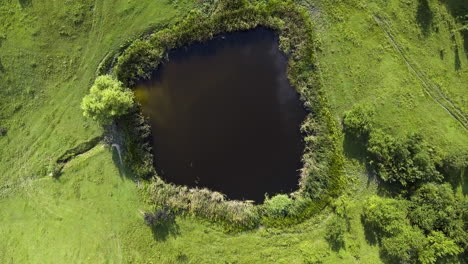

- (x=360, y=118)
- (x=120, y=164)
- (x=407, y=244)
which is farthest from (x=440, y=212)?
(x=120, y=164)

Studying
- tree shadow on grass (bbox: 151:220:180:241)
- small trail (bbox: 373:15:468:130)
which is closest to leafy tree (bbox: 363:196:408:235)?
small trail (bbox: 373:15:468:130)

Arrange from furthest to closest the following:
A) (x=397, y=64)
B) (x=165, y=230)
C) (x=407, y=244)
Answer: (x=165, y=230) → (x=397, y=64) → (x=407, y=244)

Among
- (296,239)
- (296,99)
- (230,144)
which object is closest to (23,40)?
(230,144)

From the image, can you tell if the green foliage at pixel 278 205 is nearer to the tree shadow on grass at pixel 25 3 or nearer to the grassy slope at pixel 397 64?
the grassy slope at pixel 397 64

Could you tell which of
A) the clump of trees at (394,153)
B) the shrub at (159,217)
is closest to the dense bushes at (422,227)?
the clump of trees at (394,153)

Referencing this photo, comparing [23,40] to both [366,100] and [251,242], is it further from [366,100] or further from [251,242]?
[366,100]

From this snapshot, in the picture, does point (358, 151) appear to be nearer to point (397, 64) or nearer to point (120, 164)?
point (397, 64)

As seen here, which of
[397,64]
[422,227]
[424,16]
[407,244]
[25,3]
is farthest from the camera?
[25,3]
